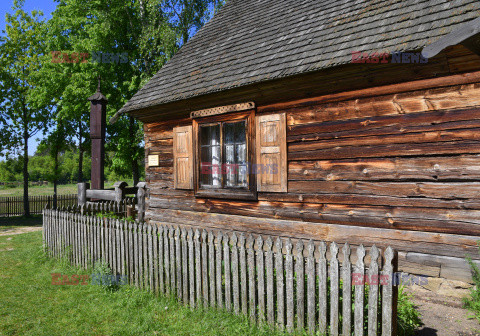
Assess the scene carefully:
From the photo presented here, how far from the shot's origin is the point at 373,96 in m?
4.97

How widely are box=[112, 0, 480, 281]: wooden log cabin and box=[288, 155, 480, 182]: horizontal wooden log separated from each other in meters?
0.02

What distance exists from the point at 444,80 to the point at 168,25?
15.0 m

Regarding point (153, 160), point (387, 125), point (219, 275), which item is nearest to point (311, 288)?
point (219, 275)

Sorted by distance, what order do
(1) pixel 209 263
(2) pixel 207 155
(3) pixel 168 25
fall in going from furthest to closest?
(3) pixel 168 25 → (2) pixel 207 155 → (1) pixel 209 263

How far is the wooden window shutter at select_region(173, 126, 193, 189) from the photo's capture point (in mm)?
7328

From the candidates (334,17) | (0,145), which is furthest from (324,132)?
(0,145)

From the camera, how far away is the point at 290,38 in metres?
6.47

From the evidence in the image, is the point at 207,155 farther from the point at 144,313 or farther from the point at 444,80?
the point at 444,80

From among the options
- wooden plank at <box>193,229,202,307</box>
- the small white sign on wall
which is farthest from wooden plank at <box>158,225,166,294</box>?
the small white sign on wall

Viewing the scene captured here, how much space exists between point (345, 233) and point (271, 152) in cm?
189

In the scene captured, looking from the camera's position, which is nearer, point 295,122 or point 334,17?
point 295,122

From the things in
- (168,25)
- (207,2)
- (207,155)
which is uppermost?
(207,2)

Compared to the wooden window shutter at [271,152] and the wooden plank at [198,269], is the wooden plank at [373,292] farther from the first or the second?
the wooden window shutter at [271,152]

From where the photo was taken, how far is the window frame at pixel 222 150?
6293 mm
